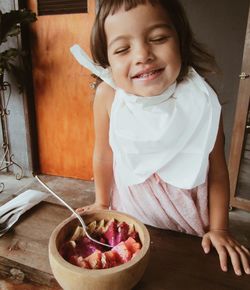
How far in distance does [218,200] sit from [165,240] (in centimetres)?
24

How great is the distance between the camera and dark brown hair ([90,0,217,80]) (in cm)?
73

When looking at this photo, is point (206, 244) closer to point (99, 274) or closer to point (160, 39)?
point (99, 274)

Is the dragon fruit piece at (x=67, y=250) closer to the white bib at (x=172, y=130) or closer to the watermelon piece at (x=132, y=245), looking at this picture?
the watermelon piece at (x=132, y=245)

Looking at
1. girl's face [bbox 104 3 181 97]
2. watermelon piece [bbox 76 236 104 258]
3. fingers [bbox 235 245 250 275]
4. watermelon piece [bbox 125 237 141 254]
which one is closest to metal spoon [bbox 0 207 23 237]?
watermelon piece [bbox 76 236 104 258]

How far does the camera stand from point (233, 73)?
2.59 meters

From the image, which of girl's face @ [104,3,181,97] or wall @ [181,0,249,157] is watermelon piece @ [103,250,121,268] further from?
wall @ [181,0,249,157]

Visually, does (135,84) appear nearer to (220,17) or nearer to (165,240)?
(165,240)

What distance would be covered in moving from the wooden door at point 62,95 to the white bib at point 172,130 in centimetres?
189

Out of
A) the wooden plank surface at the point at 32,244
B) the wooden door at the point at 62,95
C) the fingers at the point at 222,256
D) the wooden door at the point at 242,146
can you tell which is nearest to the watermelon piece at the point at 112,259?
the wooden plank surface at the point at 32,244

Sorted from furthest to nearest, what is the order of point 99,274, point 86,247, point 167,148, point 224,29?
point 224,29 → point 167,148 → point 86,247 → point 99,274

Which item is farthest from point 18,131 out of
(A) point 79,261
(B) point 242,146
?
(A) point 79,261

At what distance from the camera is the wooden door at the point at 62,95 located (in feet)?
8.45

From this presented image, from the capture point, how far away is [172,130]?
2.58ft

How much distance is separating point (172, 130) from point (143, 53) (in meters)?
0.22
